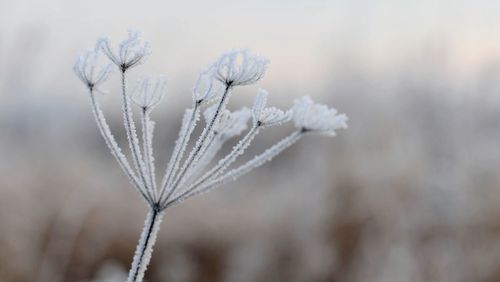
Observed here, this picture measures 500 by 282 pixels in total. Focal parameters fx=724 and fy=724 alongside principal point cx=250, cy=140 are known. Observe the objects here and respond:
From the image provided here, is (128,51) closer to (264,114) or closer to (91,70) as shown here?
(91,70)

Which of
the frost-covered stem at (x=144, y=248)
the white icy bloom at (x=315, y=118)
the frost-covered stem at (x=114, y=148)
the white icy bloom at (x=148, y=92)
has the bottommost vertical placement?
the frost-covered stem at (x=144, y=248)

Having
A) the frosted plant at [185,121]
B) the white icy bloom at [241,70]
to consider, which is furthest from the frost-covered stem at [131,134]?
the white icy bloom at [241,70]

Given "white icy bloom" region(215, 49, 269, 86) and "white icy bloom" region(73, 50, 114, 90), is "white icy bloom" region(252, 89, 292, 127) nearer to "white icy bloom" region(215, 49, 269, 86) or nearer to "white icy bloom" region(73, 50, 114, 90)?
"white icy bloom" region(215, 49, 269, 86)

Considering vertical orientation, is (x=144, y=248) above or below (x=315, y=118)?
below

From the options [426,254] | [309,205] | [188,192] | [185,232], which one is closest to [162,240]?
[185,232]

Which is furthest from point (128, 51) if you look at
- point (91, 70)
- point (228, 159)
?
point (228, 159)

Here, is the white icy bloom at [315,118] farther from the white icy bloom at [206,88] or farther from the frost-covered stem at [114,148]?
the frost-covered stem at [114,148]

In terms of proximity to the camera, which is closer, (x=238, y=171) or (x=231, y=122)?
(x=238, y=171)
